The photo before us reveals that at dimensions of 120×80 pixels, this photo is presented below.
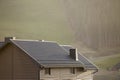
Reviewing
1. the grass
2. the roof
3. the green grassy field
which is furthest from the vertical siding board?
the grass

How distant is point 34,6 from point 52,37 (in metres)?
2.94

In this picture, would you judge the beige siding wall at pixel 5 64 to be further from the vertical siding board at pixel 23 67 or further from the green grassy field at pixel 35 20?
the green grassy field at pixel 35 20

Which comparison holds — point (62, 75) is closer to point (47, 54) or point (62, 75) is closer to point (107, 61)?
point (47, 54)

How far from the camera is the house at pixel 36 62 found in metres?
21.8

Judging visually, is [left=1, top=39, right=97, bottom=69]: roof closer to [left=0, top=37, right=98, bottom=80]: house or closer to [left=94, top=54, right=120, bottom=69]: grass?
[left=0, top=37, right=98, bottom=80]: house

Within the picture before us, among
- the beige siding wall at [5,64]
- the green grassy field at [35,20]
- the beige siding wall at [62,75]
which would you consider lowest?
the beige siding wall at [62,75]

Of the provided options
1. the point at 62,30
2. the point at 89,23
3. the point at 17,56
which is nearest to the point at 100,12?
the point at 89,23

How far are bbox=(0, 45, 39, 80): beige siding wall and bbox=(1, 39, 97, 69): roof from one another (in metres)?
0.37

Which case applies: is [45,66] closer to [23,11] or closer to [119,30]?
[23,11]

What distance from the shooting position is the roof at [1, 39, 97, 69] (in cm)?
2202

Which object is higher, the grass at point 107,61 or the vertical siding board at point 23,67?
the grass at point 107,61

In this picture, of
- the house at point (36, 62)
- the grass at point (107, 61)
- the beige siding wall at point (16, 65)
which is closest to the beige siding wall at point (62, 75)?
the house at point (36, 62)

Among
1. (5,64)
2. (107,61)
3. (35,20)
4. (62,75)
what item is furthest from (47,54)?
(107,61)

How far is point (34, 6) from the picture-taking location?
3041cm
